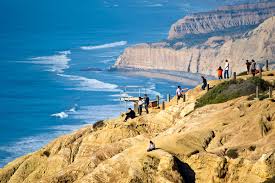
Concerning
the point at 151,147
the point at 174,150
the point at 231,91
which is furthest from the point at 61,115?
the point at 151,147

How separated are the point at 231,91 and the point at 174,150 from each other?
36.3 feet

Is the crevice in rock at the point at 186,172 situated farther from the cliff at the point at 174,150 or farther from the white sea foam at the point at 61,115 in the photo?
the white sea foam at the point at 61,115

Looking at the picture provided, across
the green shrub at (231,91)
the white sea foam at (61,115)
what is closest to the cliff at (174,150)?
the green shrub at (231,91)

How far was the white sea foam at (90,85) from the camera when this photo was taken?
15543 centimetres

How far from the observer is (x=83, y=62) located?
19862 centimetres

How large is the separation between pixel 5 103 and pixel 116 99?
1523 cm

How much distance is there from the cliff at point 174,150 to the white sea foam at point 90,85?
4185 inches

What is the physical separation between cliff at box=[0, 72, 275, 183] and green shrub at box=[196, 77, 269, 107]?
A: 0.88m

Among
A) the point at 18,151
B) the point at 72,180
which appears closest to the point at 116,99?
the point at 18,151

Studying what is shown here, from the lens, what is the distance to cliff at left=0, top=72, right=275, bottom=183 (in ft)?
117

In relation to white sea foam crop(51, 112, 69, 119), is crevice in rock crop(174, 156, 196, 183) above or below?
above

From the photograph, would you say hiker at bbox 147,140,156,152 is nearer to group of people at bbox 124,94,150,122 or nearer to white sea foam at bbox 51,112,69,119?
group of people at bbox 124,94,150,122

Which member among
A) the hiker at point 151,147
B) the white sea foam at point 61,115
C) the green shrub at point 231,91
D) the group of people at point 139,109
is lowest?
the white sea foam at point 61,115

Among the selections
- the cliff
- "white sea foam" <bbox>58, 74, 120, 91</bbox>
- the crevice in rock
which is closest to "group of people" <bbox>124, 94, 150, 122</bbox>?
the cliff
